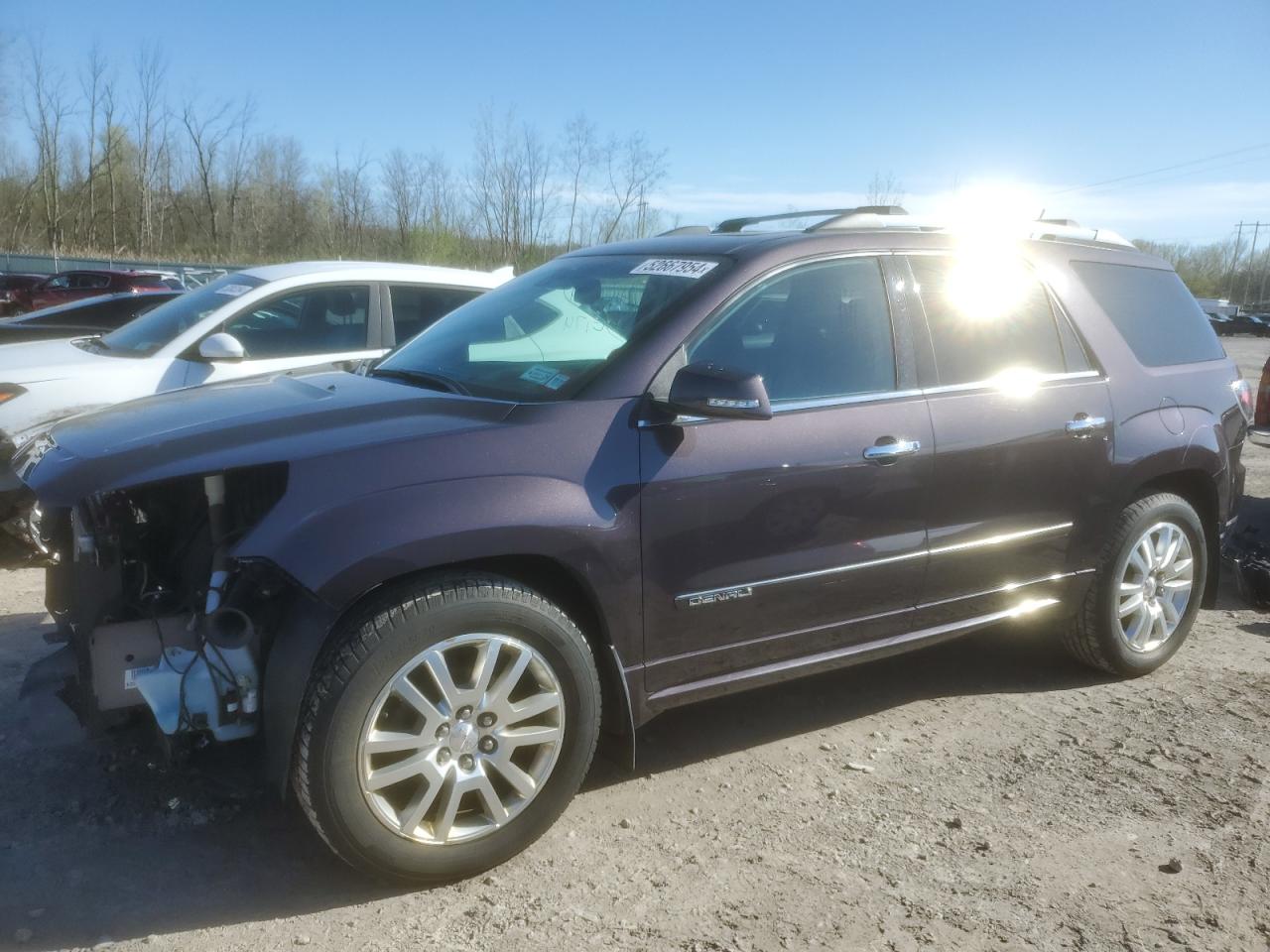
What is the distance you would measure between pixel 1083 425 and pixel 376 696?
285 cm

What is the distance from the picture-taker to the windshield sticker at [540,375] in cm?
315

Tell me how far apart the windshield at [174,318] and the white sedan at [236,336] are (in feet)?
0.04

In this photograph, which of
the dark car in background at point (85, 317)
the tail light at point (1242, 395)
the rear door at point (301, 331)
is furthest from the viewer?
the dark car in background at point (85, 317)

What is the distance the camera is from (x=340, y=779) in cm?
254

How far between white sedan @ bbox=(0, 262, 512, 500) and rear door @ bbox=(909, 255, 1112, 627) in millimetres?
3290

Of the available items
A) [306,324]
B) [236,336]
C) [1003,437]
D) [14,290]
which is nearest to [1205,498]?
[1003,437]

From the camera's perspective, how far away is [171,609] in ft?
9.05

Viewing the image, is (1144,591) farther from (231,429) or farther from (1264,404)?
(1264,404)

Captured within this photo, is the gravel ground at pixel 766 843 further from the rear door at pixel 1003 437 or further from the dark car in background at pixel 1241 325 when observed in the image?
the dark car in background at pixel 1241 325

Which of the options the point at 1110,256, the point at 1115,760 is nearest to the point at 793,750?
the point at 1115,760

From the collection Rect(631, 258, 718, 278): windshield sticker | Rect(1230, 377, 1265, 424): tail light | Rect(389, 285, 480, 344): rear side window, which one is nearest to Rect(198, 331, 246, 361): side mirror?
Rect(389, 285, 480, 344): rear side window

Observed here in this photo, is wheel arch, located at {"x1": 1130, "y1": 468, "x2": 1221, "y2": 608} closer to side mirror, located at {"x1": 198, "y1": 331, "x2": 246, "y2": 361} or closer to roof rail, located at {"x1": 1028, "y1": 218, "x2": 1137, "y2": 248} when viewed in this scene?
roof rail, located at {"x1": 1028, "y1": 218, "x2": 1137, "y2": 248}

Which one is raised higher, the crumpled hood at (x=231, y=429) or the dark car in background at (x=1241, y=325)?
the dark car in background at (x=1241, y=325)

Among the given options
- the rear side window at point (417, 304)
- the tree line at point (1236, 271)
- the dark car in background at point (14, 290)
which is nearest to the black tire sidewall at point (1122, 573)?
the rear side window at point (417, 304)
